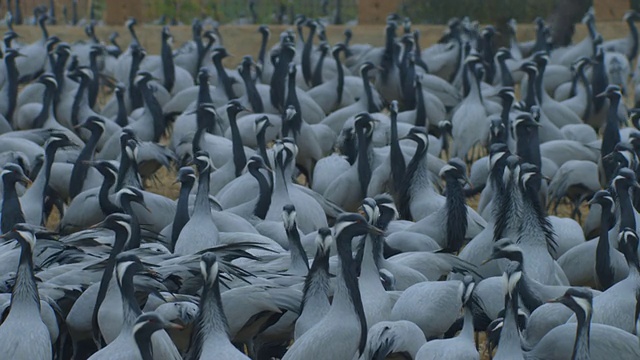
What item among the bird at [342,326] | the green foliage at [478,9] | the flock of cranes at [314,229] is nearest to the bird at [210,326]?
the flock of cranes at [314,229]

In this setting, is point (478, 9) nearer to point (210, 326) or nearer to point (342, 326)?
point (342, 326)

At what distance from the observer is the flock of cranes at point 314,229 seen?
6.75 meters

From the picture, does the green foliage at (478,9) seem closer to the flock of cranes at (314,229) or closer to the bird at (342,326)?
the flock of cranes at (314,229)

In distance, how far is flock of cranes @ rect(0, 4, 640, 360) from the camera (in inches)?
266

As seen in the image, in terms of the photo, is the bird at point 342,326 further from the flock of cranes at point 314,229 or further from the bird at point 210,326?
the bird at point 210,326

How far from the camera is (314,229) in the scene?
936cm

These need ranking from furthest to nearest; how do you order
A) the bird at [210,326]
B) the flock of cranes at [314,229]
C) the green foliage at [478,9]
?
the green foliage at [478,9]
the flock of cranes at [314,229]
the bird at [210,326]

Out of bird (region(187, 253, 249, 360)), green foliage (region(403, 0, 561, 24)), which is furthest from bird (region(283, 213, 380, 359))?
green foliage (region(403, 0, 561, 24))

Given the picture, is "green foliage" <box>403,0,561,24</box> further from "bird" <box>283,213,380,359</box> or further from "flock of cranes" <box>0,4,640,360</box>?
"bird" <box>283,213,380,359</box>

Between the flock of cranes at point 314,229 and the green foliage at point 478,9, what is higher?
the flock of cranes at point 314,229

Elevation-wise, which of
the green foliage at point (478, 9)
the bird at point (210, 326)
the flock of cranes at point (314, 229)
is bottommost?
the green foliage at point (478, 9)

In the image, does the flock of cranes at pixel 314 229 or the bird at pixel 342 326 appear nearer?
the bird at pixel 342 326

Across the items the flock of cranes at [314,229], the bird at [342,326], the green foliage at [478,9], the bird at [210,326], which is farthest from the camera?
the green foliage at [478,9]

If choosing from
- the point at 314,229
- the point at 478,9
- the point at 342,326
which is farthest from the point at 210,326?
the point at 478,9
